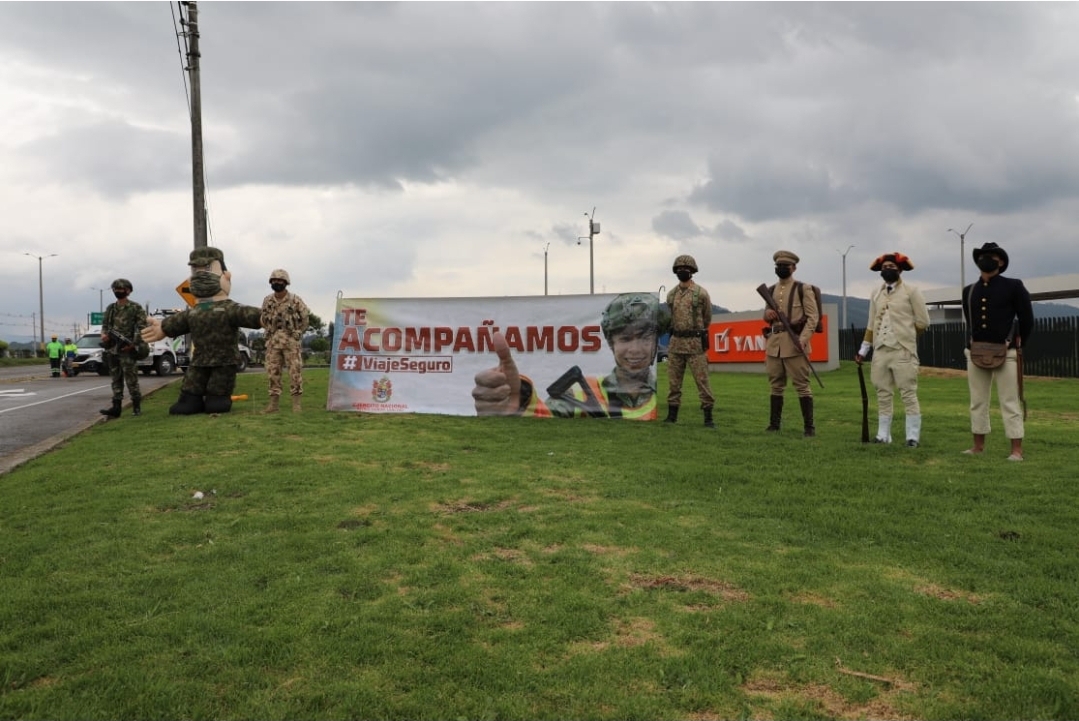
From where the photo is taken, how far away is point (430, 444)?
26.9ft

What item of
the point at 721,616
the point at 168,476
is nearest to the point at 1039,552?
the point at 721,616

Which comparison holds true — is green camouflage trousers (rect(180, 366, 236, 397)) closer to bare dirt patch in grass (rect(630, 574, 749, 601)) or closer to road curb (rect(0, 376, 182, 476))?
road curb (rect(0, 376, 182, 476))

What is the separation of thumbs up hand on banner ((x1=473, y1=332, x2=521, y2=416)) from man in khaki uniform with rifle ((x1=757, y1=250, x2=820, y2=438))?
3452 millimetres

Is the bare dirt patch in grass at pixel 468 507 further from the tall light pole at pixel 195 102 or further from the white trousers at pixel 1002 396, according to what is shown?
the tall light pole at pixel 195 102

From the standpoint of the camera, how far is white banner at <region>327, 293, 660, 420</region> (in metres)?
10.4

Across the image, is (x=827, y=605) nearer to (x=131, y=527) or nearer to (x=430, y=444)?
(x=131, y=527)

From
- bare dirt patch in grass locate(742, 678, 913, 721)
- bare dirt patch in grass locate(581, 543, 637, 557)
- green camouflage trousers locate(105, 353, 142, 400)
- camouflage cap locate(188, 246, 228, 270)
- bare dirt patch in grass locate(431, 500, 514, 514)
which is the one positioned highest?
camouflage cap locate(188, 246, 228, 270)

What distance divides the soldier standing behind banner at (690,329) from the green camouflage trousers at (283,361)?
16.7 feet

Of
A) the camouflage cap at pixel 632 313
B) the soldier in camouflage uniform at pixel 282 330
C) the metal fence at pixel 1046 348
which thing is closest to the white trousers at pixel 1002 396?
the camouflage cap at pixel 632 313

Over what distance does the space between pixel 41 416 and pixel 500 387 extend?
794cm

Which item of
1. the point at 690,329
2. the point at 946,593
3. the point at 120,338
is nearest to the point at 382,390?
the point at 120,338

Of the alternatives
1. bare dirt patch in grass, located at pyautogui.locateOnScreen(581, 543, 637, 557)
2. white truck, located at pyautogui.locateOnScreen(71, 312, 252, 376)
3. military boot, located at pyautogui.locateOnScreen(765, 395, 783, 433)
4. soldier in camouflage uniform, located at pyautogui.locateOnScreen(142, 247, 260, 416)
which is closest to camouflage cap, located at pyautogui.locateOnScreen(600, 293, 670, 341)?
military boot, located at pyautogui.locateOnScreen(765, 395, 783, 433)

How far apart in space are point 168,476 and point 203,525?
1.67 metres

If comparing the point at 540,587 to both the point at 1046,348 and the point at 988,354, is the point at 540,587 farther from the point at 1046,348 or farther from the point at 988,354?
the point at 1046,348
